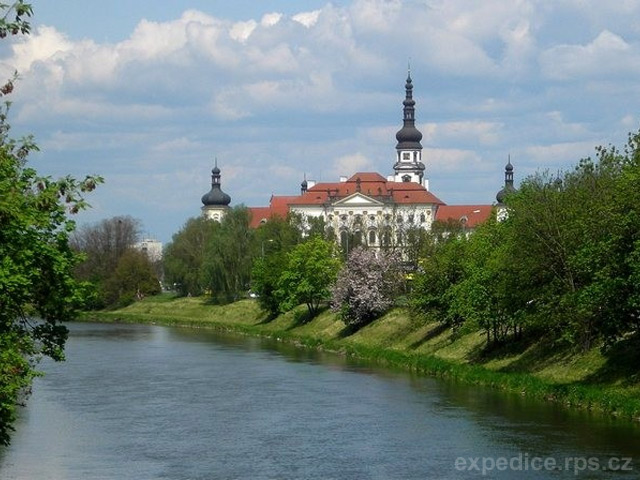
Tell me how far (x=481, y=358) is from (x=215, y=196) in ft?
399

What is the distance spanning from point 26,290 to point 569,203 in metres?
28.2

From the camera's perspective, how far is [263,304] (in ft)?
289

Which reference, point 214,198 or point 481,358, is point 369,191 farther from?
point 481,358

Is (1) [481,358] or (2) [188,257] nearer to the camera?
(1) [481,358]

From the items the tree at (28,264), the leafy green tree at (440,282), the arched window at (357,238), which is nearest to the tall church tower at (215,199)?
the arched window at (357,238)

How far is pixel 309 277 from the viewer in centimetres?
7969

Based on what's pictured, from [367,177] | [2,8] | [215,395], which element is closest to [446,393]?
[215,395]

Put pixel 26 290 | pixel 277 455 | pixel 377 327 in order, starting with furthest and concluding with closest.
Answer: pixel 377 327 → pixel 277 455 → pixel 26 290

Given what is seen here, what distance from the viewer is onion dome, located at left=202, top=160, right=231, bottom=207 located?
168m

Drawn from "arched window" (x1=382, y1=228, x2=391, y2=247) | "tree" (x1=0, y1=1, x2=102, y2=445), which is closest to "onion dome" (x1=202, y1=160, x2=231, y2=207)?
"arched window" (x1=382, y1=228, x2=391, y2=247)

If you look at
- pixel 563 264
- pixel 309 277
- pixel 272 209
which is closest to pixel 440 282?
pixel 563 264

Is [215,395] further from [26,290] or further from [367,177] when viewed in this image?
[367,177]

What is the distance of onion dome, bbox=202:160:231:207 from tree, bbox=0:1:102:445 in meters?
146

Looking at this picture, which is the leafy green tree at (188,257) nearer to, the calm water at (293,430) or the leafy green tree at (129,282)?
the leafy green tree at (129,282)
